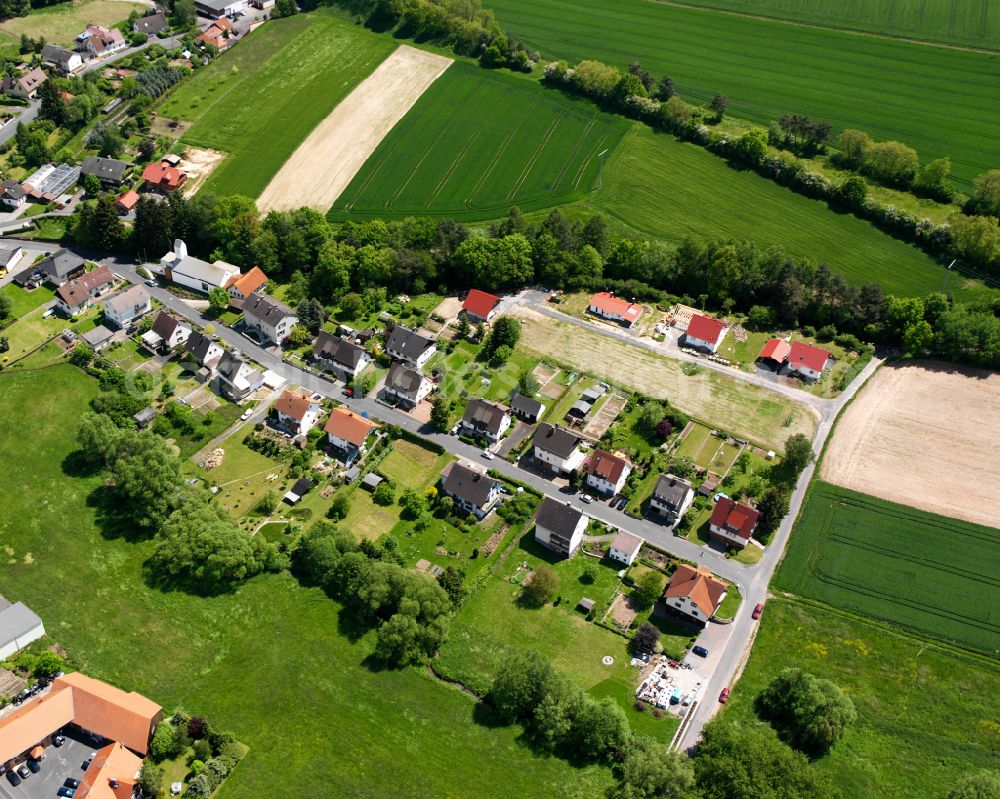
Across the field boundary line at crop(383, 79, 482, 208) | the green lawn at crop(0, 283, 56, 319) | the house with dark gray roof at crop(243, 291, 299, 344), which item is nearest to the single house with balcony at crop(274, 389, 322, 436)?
the house with dark gray roof at crop(243, 291, 299, 344)

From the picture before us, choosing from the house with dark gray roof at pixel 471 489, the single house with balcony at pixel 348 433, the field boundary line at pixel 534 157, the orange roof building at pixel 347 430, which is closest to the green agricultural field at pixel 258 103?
the field boundary line at pixel 534 157

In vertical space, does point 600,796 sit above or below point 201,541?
below

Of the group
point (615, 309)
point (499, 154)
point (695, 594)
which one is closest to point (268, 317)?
point (615, 309)

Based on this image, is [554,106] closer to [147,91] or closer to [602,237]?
[602,237]

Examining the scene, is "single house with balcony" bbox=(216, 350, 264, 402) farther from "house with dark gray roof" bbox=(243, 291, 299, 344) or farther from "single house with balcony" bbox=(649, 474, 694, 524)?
"single house with balcony" bbox=(649, 474, 694, 524)

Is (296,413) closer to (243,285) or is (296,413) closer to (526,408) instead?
(526,408)

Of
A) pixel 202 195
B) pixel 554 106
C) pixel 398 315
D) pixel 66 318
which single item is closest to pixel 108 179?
pixel 202 195

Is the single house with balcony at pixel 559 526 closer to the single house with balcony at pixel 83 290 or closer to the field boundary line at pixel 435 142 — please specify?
the field boundary line at pixel 435 142
